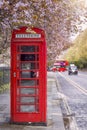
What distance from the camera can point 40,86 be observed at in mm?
10961

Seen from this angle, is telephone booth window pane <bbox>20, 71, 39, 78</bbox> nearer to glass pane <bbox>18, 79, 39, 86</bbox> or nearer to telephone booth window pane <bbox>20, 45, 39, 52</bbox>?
glass pane <bbox>18, 79, 39, 86</bbox>

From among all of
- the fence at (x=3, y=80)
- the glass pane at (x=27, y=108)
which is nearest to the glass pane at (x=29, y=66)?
the glass pane at (x=27, y=108)

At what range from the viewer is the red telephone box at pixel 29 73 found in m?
10.9

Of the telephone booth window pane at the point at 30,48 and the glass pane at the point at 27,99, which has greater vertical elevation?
the telephone booth window pane at the point at 30,48

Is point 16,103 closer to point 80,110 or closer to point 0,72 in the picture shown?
point 80,110

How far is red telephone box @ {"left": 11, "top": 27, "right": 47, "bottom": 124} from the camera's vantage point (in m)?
10.9

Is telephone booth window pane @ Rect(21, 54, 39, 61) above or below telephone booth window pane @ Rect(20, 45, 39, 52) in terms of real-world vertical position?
below

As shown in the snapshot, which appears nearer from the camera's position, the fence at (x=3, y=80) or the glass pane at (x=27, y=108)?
the glass pane at (x=27, y=108)

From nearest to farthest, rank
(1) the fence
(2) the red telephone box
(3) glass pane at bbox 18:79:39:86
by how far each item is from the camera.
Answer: (2) the red telephone box → (3) glass pane at bbox 18:79:39:86 → (1) the fence

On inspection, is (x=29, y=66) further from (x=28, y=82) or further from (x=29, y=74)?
(x=28, y=82)

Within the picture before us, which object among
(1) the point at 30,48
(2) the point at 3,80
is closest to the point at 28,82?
(1) the point at 30,48

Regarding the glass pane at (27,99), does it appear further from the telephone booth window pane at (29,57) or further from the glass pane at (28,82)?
the telephone booth window pane at (29,57)

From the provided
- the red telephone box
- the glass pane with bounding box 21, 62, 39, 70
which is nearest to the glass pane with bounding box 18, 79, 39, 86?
the red telephone box

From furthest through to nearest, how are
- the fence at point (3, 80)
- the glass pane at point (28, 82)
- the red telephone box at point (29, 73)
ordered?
1. the fence at point (3, 80)
2. the glass pane at point (28, 82)
3. the red telephone box at point (29, 73)
